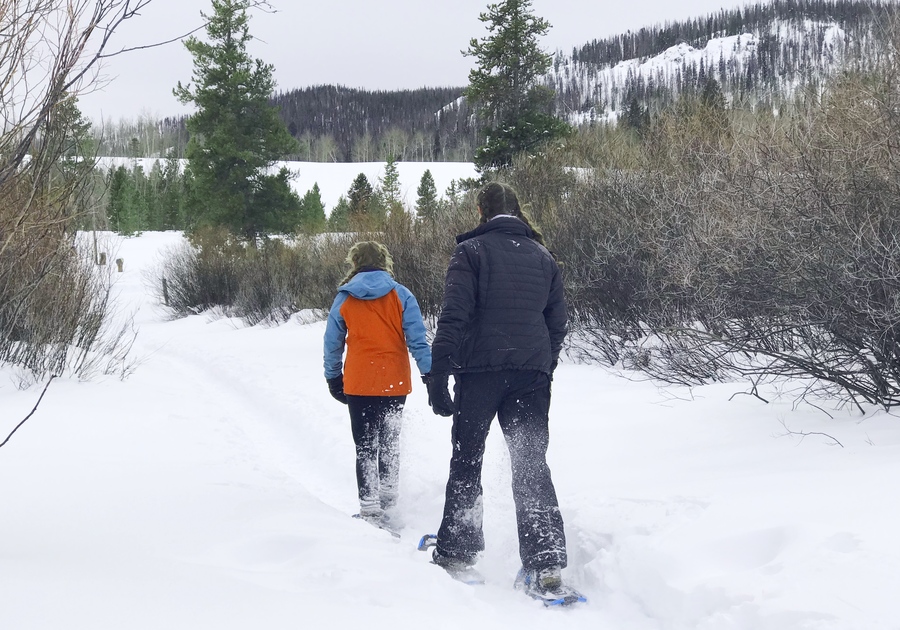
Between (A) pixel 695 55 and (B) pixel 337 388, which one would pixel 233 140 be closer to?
(B) pixel 337 388

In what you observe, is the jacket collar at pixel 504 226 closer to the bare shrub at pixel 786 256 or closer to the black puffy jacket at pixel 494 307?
the black puffy jacket at pixel 494 307

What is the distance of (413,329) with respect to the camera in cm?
446

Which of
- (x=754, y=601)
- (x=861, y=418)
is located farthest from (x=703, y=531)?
(x=861, y=418)

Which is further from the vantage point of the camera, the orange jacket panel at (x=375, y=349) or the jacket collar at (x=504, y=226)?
the orange jacket panel at (x=375, y=349)

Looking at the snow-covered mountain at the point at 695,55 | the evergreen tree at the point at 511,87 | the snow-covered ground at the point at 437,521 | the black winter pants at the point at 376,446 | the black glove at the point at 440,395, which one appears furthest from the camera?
the snow-covered mountain at the point at 695,55

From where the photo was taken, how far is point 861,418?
473 cm

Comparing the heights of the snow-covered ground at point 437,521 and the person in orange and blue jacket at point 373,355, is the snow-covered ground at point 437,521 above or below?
below

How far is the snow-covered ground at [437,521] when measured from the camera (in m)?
2.68

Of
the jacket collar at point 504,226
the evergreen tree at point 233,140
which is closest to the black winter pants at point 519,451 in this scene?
the jacket collar at point 504,226

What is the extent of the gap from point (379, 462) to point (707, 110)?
11813 millimetres

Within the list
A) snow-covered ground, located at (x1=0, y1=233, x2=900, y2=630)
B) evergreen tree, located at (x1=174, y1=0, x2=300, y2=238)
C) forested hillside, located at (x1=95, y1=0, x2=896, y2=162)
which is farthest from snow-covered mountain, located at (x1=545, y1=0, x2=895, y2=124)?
snow-covered ground, located at (x1=0, y1=233, x2=900, y2=630)

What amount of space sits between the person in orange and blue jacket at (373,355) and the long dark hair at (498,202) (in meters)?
0.86

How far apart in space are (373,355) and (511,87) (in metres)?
22.3

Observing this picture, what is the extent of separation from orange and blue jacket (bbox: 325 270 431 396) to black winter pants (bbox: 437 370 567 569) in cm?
84
